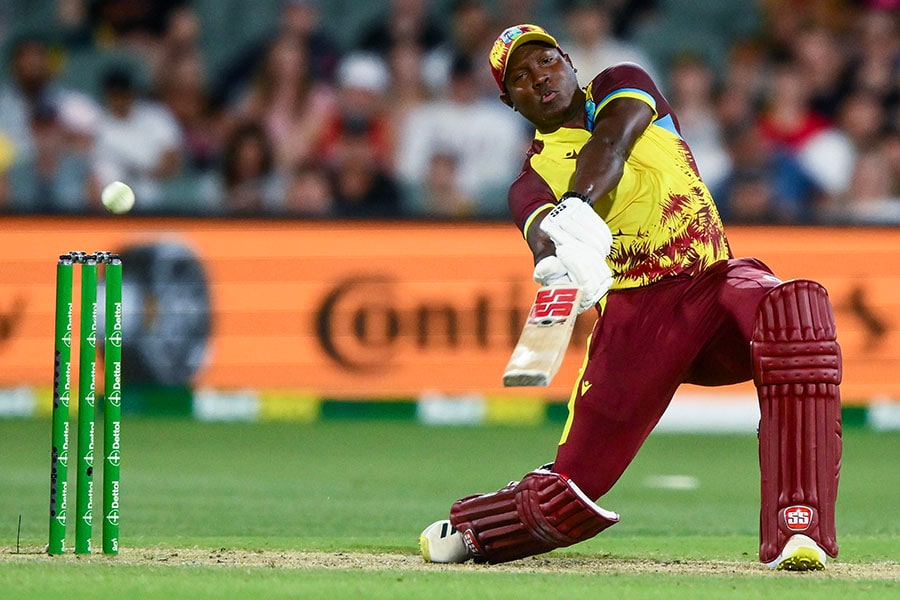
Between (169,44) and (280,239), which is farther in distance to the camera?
(169,44)

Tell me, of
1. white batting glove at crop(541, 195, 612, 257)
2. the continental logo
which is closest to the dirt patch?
white batting glove at crop(541, 195, 612, 257)

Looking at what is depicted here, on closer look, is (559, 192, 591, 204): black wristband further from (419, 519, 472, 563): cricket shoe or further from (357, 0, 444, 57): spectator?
(357, 0, 444, 57): spectator

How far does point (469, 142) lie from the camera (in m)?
12.0

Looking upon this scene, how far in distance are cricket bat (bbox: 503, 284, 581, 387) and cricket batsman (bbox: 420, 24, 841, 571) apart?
0.96 ft

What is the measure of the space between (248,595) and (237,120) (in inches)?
313

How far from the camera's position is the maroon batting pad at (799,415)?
4996 millimetres

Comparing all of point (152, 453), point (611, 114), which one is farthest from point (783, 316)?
point (152, 453)

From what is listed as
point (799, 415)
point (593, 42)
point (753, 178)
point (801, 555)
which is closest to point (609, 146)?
point (799, 415)

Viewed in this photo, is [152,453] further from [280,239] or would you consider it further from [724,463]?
[724,463]

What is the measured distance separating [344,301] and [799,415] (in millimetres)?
5966

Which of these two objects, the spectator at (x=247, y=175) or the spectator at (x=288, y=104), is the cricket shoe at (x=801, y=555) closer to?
the spectator at (x=247, y=175)

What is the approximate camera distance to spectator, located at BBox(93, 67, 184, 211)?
11.8m

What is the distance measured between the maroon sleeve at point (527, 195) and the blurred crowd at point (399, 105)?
5.90m

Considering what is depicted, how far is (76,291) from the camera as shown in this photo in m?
10.4
